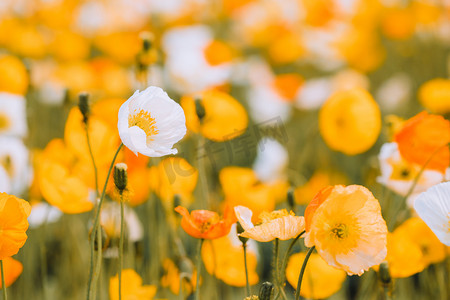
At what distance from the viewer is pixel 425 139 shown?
86cm

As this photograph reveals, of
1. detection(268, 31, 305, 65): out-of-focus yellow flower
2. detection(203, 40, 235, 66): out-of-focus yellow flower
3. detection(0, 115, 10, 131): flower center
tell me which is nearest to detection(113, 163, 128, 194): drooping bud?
detection(0, 115, 10, 131): flower center

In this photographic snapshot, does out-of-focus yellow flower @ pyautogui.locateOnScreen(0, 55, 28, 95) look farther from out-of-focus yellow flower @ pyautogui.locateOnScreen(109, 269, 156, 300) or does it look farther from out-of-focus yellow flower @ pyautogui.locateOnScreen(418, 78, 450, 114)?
out-of-focus yellow flower @ pyautogui.locateOnScreen(418, 78, 450, 114)

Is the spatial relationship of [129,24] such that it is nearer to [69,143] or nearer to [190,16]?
[190,16]

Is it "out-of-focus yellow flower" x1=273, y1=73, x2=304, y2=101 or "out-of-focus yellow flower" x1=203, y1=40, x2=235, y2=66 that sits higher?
"out-of-focus yellow flower" x1=203, y1=40, x2=235, y2=66

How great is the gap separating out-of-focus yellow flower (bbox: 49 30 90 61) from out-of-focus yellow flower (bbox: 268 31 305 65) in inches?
38.6

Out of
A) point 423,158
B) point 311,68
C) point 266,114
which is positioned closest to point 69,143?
point 423,158

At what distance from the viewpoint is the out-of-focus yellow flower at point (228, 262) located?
0.95 m

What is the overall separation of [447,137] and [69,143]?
26.5 inches

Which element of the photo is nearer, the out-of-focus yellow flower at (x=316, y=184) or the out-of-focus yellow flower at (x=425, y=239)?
the out-of-focus yellow flower at (x=425, y=239)

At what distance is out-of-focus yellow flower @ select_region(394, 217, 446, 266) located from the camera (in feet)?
3.03

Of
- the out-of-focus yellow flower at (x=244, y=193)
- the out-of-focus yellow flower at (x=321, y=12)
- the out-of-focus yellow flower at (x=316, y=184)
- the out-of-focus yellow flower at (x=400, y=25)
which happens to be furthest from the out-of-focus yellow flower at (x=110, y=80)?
the out-of-focus yellow flower at (x=400, y=25)

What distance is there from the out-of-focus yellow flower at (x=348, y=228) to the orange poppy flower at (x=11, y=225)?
1.09 ft

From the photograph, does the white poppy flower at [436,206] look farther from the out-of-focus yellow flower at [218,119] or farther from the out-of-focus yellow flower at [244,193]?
the out-of-focus yellow flower at [218,119]

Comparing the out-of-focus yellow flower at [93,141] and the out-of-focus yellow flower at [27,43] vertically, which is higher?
the out-of-focus yellow flower at [27,43]
